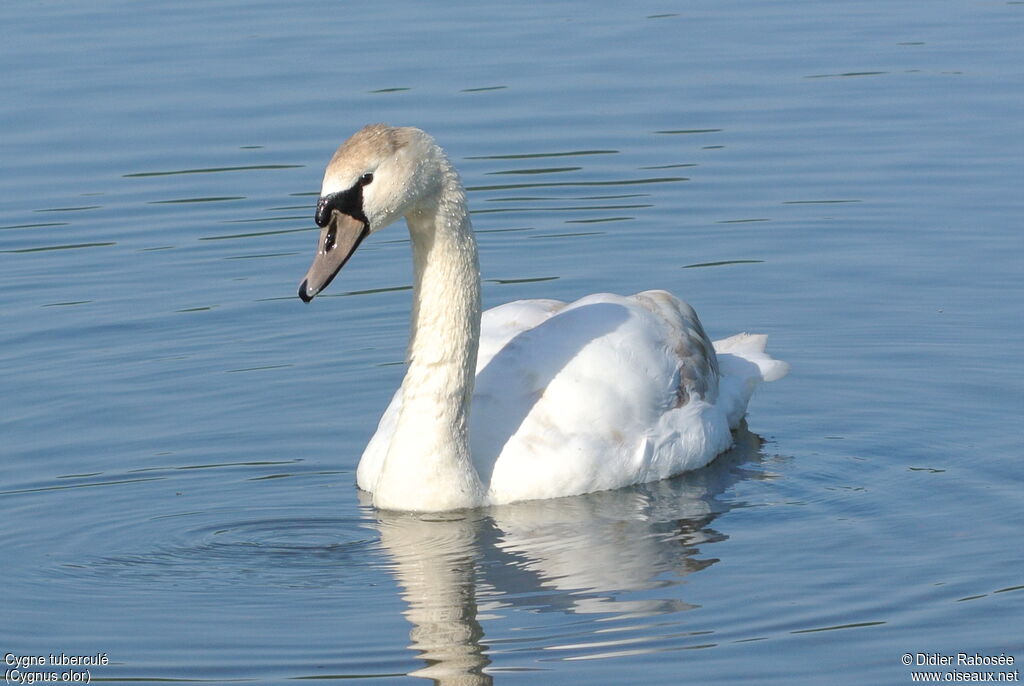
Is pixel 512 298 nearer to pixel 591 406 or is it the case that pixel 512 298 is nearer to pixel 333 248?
pixel 591 406

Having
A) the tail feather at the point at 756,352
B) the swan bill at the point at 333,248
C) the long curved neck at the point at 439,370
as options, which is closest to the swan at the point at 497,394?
the long curved neck at the point at 439,370

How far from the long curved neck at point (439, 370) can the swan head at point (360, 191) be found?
0.36 metres

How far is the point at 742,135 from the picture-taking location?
54.9 feet

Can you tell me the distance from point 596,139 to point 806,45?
10.7 ft

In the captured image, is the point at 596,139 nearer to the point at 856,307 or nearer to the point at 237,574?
the point at 856,307

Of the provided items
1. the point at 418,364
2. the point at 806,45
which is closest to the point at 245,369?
the point at 418,364

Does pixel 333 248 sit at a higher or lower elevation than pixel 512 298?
higher

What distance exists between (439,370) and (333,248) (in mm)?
1174

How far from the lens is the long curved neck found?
10375mm

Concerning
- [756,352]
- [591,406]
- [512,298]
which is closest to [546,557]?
[591,406]

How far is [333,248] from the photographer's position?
9641 millimetres

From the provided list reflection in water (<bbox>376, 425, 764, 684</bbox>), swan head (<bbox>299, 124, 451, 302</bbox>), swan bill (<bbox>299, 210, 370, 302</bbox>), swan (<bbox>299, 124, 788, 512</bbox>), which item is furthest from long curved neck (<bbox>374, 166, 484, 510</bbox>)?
swan bill (<bbox>299, 210, 370, 302</bbox>)

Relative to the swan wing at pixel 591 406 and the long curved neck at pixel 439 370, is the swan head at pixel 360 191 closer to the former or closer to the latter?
the long curved neck at pixel 439 370

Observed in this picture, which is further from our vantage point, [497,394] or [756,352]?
[756,352]
